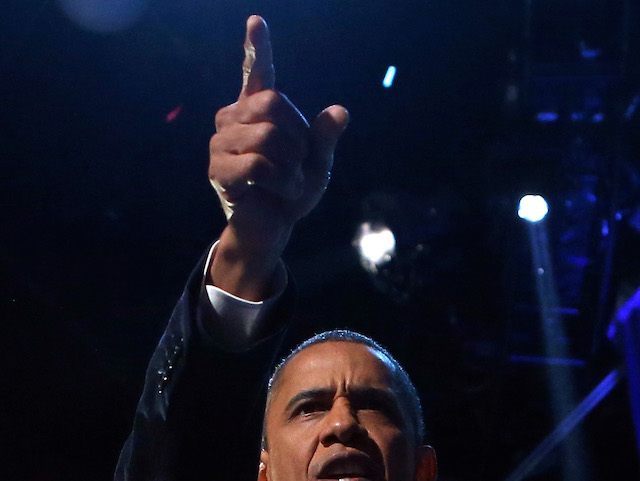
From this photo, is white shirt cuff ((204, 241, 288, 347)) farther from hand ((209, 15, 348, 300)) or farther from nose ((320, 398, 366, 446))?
nose ((320, 398, 366, 446))

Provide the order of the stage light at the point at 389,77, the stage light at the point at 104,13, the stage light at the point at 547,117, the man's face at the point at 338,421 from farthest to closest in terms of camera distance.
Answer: the stage light at the point at 389,77 < the stage light at the point at 547,117 < the stage light at the point at 104,13 < the man's face at the point at 338,421

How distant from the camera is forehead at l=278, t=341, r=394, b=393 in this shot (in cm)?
176

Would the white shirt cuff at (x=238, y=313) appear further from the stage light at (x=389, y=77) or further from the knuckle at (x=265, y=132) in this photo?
the stage light at (x=389, y=77)

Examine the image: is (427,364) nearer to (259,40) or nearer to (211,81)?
(211,81)

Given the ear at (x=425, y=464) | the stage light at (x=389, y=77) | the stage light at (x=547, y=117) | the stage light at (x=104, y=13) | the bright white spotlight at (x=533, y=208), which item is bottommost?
the ear at (x=425, y=464)

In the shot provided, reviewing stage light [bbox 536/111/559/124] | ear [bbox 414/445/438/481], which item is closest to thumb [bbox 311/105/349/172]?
ear [bbox 414/445/438/481]

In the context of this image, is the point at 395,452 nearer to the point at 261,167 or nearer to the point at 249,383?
the point at 249,383

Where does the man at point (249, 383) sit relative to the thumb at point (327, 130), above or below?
below

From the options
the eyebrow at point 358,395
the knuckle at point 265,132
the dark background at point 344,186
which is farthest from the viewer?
the dark background at point 344,186

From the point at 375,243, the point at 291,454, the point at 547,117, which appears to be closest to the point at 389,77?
the point at 547,117

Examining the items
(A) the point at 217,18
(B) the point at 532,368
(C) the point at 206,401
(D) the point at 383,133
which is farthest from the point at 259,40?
(B) the point at 532,368

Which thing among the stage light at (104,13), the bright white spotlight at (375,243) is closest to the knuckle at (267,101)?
the stage light at (104,13)

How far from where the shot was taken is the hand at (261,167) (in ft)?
4.35

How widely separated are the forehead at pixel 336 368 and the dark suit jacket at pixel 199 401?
19cm
